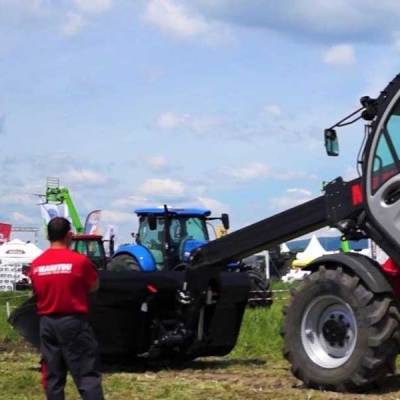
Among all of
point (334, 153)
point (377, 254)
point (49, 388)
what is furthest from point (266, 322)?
point (49, 388)

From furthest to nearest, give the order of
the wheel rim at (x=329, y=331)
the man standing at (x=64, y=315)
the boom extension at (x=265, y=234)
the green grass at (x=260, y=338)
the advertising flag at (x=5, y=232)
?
the advertising flag at (x=5, y=232)
the green grass at (x=260, y=338)
the boom extension at (x=265, y=234)
the wheel rim at (x=329, y=331)
the man standing at (x=64, y=315)

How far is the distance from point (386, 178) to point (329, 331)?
5.05 ft

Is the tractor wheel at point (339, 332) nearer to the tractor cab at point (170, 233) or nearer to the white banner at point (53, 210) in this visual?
the tractor cab at point (170, 233)

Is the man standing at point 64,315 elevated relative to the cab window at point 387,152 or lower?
lower

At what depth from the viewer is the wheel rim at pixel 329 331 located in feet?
28.4

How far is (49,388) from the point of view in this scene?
23.2 ft

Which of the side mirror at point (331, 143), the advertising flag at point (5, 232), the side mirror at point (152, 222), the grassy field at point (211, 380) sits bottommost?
the grassy field at point (211, 380)

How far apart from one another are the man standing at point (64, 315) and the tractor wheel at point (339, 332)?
251cm

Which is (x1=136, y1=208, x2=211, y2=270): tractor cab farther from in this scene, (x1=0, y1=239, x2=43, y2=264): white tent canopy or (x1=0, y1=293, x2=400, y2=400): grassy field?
(x1=0, y1=239, x2=43, y2=264): white tent canopy

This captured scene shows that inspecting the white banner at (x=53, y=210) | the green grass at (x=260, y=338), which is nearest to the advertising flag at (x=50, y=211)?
the white banner at (x=53, y=210)

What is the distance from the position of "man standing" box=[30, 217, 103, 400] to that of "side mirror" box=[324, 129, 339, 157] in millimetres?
Answer: 2725

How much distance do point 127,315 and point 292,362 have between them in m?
2.26

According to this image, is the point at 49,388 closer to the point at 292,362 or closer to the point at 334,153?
the point at 292,362

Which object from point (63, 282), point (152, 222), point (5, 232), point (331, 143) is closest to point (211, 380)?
point (331, 143)
